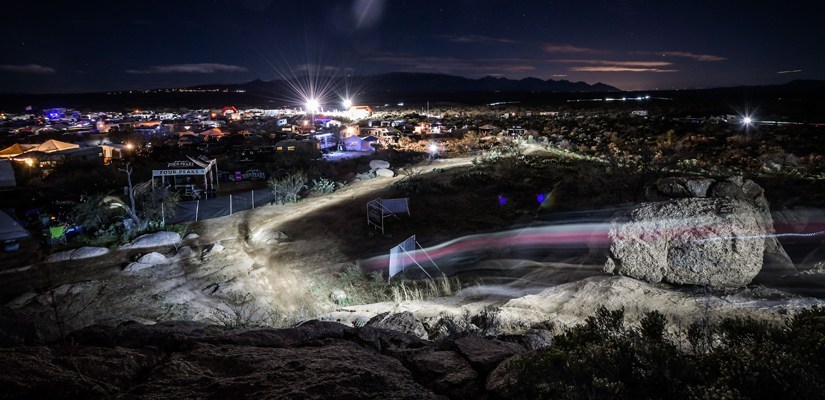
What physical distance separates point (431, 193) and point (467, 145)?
20.6m

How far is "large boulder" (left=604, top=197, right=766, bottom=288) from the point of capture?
8102 mm

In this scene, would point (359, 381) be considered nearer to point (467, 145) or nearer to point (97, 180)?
point (97, 180)

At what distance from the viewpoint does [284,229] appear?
54.4 ft

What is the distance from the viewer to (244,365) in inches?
149

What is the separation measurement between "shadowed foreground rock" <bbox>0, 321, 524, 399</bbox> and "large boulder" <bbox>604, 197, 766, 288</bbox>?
519cm

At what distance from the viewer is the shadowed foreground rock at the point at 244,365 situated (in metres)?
3.24

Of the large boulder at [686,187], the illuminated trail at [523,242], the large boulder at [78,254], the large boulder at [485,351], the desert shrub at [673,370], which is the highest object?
the large boulder at [686,187]

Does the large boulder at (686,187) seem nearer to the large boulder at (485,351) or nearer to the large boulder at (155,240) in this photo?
the large boulder at (485,351)

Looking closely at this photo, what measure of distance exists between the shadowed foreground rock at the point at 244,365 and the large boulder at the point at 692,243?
5.19 m

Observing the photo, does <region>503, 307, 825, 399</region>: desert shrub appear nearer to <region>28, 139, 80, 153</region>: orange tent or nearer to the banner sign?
the banner sign

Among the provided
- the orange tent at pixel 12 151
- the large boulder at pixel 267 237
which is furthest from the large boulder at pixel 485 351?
the orange tent at pixel 12 151

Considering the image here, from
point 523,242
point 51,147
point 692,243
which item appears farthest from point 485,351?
point 51,147

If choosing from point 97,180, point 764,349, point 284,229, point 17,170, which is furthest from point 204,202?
point 764,349

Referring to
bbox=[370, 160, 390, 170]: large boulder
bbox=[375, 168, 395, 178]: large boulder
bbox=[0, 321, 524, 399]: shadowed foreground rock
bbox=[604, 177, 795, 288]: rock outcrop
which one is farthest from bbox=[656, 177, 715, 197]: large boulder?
bbox=[370, 160, 390, 170]: large boulder
